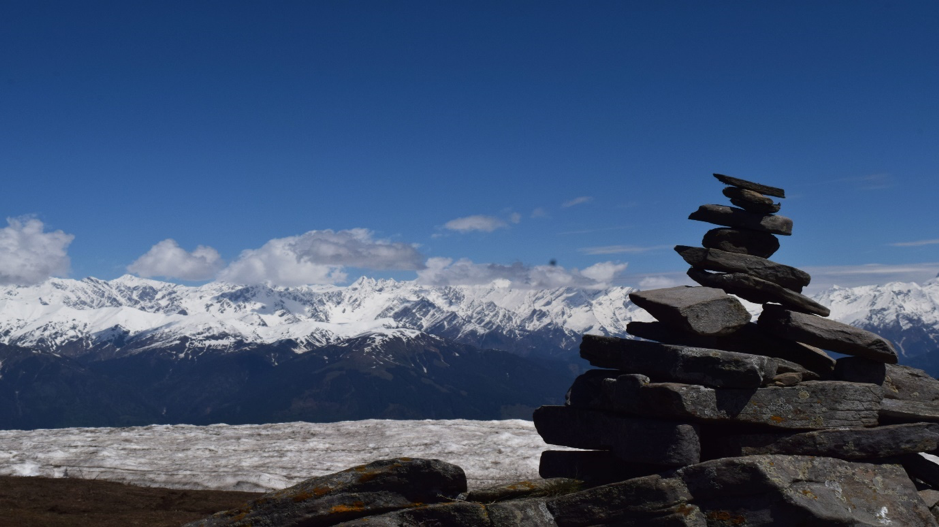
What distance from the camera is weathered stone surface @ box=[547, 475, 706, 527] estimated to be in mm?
20000

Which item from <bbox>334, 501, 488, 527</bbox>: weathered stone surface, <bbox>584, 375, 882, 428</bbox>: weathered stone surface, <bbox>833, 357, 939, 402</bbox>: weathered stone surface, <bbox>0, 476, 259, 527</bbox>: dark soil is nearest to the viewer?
<bbox>334, 501, 488, 527</bbox>: weathered stone surface

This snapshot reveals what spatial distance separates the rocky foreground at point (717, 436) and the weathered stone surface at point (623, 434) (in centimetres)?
4

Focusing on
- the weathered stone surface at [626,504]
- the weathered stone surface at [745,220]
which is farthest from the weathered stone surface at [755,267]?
the weathered stone surface at [626,504]

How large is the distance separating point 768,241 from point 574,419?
10.3m

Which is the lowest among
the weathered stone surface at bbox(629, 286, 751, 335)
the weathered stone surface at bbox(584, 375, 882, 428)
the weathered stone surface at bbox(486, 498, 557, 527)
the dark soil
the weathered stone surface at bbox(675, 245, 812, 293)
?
the dark soil

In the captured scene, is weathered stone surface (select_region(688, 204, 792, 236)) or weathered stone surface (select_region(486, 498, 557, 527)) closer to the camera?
weathered stone surface (select_region(486, 498, 557, 527))

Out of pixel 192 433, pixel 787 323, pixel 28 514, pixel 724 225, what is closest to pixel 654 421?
pixel 787 323

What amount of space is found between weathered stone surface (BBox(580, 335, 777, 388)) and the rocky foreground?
41 mm

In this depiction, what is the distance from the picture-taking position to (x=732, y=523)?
65.9 ft

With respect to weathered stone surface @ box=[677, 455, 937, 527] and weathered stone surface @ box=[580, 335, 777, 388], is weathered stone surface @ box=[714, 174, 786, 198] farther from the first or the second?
weathered stone surface @ box=[677, 455, 937, 527]

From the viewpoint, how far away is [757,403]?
21.9m

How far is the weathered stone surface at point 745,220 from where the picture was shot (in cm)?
2773

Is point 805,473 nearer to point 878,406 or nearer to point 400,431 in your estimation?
point 878,406

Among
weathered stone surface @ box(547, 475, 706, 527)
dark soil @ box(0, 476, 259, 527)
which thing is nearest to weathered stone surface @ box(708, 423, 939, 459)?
weathered stone surface @ box(547, 475, 706, 527)
